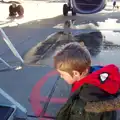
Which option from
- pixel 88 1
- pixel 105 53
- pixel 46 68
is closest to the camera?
pixel 46 68

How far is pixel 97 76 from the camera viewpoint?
2.16m

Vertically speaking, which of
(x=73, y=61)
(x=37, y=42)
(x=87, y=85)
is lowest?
(x=37, y=42)

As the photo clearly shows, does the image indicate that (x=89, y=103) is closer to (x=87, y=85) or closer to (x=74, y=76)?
(x=87, y=85)

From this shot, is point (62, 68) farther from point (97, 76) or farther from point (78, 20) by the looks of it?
point (78, 20)

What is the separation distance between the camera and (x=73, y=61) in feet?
7.13

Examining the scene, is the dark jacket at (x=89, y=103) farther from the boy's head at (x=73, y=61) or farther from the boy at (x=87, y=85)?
the boy's head at (x=73, y=61)

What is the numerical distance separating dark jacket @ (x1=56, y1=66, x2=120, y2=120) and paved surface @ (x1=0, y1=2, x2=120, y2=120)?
4.80 ft

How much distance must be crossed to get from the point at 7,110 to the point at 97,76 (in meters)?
1.76

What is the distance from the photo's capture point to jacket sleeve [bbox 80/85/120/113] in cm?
213

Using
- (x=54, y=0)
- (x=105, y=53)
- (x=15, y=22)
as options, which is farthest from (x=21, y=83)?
(x=54, y=0)

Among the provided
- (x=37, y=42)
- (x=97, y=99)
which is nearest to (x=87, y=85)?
(x=97, y=99)

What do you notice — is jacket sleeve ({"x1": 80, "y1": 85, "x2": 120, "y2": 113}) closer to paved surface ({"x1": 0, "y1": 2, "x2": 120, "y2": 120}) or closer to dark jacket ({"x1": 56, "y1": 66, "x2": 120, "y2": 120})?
dark jacket ({"x1": 56, "y1": 66, "x2": 120, "y2": 120})

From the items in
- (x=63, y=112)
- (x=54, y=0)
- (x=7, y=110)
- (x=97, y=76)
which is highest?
(x=97, y=76)

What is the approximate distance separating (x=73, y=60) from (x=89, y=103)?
334mm
